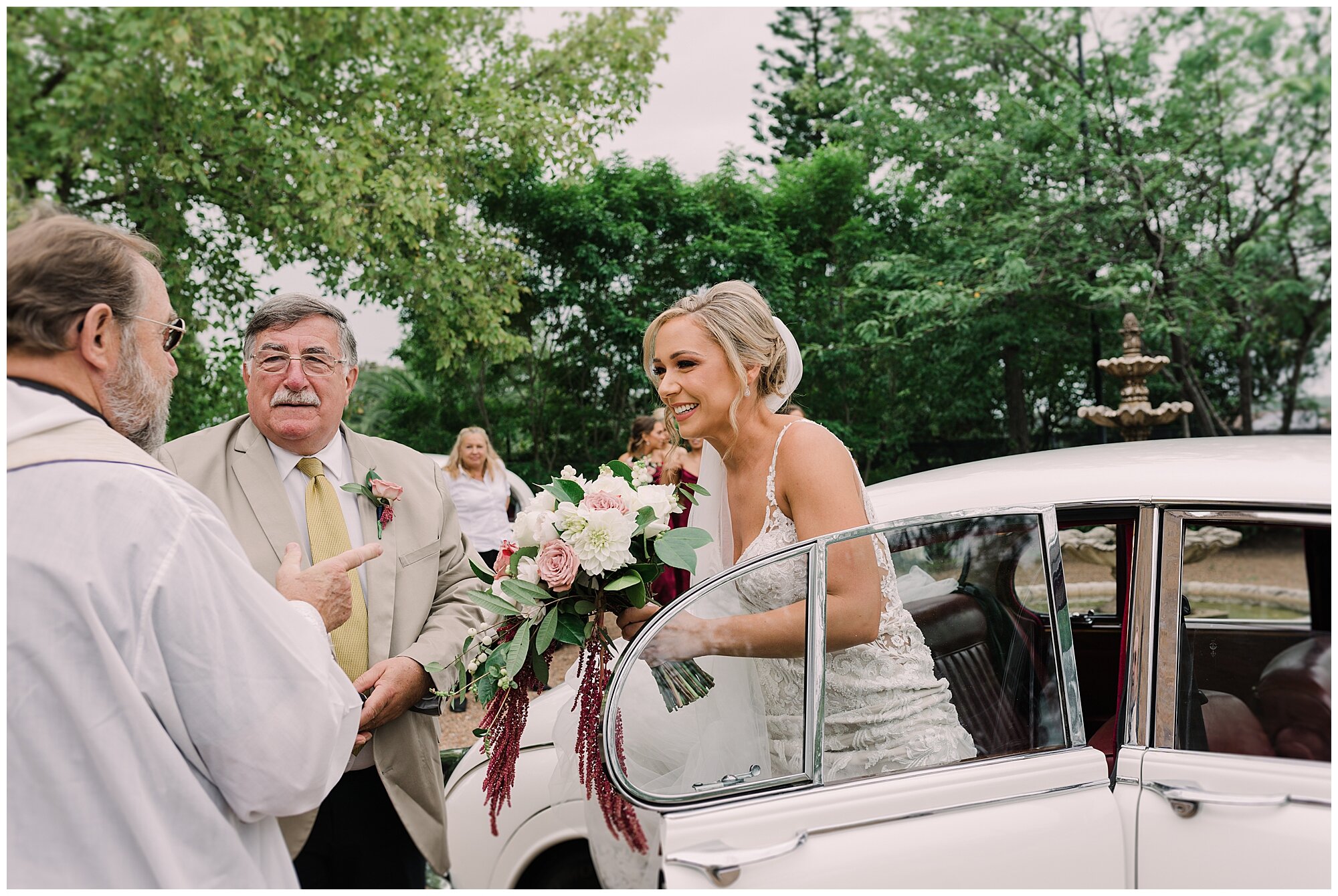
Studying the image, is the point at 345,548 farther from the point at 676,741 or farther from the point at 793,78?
the point at 793,78

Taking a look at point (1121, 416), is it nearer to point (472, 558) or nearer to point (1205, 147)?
point (1205, 147)

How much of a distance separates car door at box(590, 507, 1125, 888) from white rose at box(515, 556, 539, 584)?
28 centimetres

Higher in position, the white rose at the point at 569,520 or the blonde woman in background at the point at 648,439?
the blonde woman in background at the point at 648,439

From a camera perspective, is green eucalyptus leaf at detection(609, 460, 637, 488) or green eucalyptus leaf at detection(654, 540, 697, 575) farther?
green eucalyptus leaf at detection(609, 460, 637, 488)

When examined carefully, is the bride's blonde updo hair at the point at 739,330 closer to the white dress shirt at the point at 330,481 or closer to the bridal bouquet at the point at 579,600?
the bridal bouquet at the point at 579,600

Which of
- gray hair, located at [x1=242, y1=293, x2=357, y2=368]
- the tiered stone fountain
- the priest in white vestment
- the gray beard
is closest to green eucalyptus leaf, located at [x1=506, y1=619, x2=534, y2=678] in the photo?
the priest in white vestment

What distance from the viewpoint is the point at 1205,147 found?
9531 mm

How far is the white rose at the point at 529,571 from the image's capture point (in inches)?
73.2

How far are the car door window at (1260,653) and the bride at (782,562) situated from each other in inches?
19.5

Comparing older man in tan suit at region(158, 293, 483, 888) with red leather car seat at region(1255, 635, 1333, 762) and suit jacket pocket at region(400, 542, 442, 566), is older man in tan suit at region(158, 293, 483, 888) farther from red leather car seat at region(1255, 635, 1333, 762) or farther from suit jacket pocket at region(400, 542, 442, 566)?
red leather car seat at region(1255, 635, 1333, 762)

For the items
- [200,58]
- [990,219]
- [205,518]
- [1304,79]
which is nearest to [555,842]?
[205,518]

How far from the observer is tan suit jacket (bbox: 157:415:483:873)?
83.0 inches

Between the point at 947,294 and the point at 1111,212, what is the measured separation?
6.68ft

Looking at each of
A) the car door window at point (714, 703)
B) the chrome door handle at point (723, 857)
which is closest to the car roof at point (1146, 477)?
the car door window at point (714, 703)
